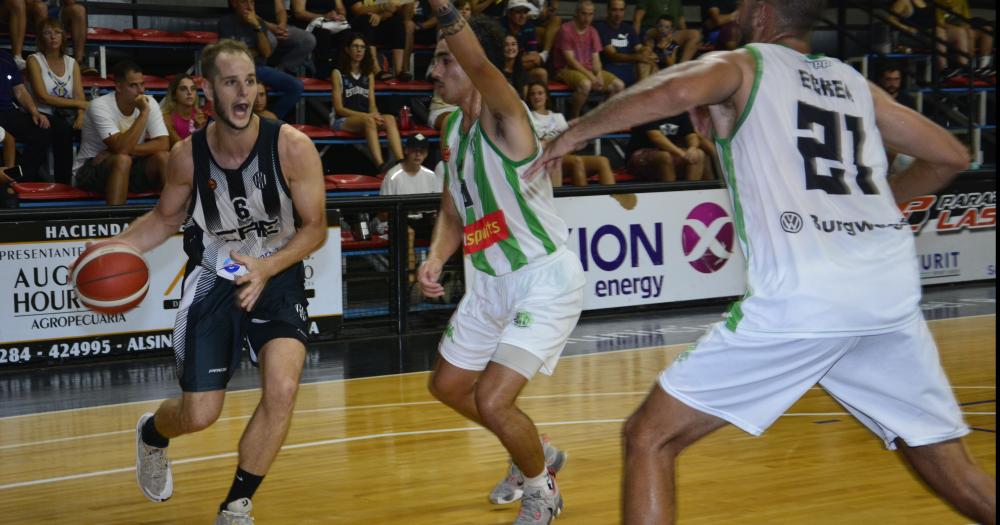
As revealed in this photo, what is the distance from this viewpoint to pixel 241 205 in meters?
5.06

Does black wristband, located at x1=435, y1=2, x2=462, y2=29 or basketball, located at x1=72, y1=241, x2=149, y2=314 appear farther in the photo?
basketball, located at x1=72, y1=241, x2=149, y2=314

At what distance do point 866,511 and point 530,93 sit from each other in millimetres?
7786

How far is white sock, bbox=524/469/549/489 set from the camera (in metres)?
4.89

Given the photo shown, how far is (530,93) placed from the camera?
40.0 feet

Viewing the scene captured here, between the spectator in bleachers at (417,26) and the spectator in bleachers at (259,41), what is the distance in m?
1.71

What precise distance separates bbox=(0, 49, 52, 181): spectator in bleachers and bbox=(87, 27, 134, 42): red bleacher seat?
1.46m

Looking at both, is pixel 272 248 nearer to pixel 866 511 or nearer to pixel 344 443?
pixel 344 443

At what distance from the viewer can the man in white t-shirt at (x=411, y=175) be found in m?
11.2

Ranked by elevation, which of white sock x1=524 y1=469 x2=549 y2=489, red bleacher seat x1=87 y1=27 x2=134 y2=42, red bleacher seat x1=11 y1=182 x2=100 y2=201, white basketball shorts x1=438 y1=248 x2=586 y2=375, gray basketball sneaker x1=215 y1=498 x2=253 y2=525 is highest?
red bleacher seat x1=87 y1=27 x2=134 y2=42

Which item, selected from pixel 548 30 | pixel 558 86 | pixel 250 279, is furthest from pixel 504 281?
pixel 548 30

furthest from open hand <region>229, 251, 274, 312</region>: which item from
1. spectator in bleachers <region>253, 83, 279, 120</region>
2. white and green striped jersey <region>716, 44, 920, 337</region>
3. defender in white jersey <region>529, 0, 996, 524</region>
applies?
spectator in bleachers <region>253, 83, 279, 120</region>

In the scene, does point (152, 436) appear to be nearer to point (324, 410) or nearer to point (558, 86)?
point (324, 410)

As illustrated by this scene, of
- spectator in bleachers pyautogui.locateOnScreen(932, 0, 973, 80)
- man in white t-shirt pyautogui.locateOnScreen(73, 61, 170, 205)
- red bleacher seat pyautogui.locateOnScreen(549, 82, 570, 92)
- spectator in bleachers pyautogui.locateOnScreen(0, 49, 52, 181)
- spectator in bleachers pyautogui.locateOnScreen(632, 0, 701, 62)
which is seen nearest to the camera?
man in white t-shirt pyautogui.locateOnScreen(73, 61, 170, 205)

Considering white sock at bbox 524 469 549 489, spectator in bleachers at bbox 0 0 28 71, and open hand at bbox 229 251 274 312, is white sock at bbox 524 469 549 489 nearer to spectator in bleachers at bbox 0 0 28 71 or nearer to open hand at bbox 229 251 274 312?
open hand at bbox 229 251 274 312
